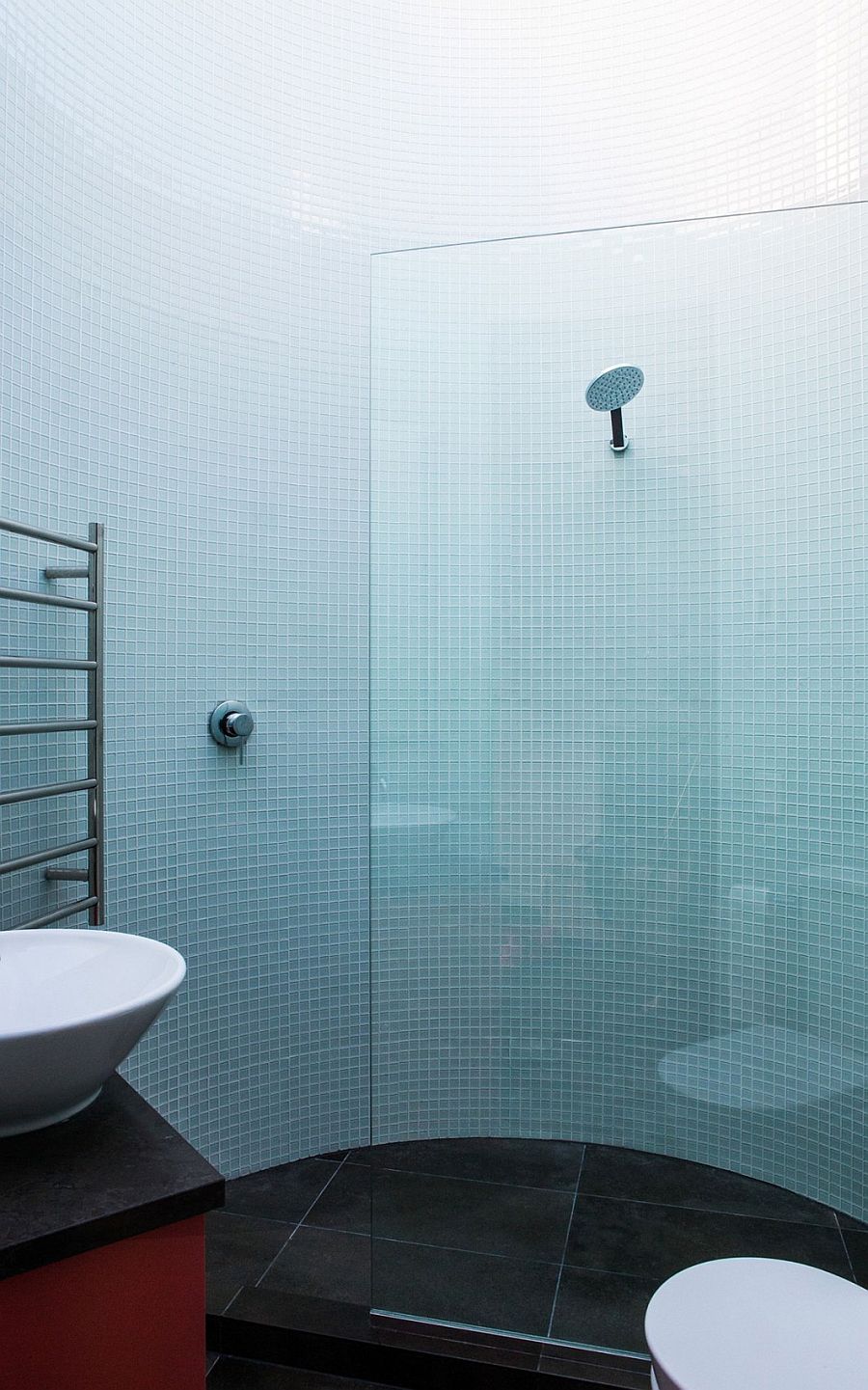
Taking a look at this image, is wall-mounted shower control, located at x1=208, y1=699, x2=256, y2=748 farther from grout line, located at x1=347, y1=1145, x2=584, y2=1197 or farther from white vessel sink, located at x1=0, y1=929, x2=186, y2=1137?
grout line, located at x1=347, y1=1145, x2=584, y2=1197

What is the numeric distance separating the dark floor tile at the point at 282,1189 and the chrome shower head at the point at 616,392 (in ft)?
5.98

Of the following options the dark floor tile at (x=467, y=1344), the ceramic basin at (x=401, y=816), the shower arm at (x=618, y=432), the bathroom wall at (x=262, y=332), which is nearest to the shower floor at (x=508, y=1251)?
the dark floor tile at (x=467, y=1344)

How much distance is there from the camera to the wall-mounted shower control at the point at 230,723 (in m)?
2.19

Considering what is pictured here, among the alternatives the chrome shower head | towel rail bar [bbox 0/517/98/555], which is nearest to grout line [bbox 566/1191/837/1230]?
the chrome shower head

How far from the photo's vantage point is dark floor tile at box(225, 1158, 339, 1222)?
2098 mm

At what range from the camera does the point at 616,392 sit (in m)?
1.90

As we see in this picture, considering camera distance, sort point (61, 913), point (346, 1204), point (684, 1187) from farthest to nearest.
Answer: point (346, 1204), point (684, 1187), point (61, 913)

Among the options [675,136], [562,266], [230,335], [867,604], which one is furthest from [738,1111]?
[675,136]

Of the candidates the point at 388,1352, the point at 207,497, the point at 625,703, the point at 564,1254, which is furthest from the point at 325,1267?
the point at 207,497

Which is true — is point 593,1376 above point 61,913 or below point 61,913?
below

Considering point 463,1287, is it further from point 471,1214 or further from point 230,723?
point 230,723

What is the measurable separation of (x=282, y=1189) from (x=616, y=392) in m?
1.96

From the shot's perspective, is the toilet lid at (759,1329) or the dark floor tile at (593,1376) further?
the dark floor tile at (593,1376)

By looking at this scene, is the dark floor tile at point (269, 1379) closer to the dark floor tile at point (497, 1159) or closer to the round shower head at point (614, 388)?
the dark floor tile at point (497, 1159)
